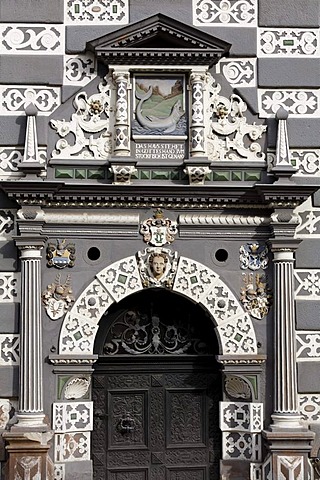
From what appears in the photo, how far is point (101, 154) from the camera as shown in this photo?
12.4 meters

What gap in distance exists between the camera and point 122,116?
1231cm

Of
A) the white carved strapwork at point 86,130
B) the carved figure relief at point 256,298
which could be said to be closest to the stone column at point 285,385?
the carved figure relief at point 256,298

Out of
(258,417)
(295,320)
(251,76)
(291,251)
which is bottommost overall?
(258,417)

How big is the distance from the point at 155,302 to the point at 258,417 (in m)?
2.02

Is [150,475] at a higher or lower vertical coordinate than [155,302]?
lower

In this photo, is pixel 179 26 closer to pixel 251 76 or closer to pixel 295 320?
pixel 251 76

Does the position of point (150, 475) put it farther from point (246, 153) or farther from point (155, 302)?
point (246, 153)

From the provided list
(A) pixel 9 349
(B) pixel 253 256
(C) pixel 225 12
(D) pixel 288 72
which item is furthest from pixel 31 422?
(C) pixel 225 12

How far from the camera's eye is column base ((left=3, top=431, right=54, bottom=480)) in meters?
11.6

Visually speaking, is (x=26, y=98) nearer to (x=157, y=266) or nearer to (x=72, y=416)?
(x=157, y=266)

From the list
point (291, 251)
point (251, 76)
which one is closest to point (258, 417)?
point (291, 251)

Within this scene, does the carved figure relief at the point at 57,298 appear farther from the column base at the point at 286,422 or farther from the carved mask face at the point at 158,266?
the column base at the point at 286,422

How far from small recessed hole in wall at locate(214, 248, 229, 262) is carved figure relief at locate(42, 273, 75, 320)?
1.95 metres

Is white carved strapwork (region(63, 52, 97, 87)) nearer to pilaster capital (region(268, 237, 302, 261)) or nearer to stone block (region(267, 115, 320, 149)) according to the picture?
stone block (region(267, 115, 320, 149))
